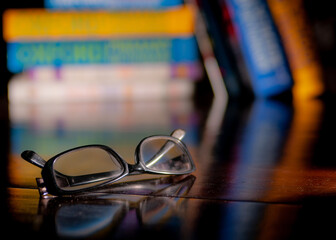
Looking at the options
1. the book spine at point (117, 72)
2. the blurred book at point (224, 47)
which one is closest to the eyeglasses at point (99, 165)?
the blurred book at point (224, 47)

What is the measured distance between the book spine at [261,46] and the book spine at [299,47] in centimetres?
7

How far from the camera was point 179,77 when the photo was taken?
512 centimetres

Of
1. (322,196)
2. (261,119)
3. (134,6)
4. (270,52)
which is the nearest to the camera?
(322,196)

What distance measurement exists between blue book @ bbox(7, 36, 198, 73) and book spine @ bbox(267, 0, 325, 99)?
103cm

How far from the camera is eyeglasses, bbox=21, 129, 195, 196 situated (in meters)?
0.87

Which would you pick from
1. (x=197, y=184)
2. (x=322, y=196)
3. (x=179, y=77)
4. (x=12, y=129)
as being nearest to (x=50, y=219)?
(x=197, y=184)

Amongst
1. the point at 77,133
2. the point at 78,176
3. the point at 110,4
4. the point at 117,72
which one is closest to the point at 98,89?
the point at 117,72

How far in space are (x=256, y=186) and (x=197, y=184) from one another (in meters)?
0.11

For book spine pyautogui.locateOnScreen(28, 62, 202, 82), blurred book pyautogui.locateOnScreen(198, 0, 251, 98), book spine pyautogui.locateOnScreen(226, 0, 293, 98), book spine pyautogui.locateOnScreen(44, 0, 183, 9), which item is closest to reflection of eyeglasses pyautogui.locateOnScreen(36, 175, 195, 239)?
book spine pyautogui.locateOnScreen(226, 0, 293, 98)

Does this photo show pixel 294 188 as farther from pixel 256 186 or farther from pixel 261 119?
pixel 261 119

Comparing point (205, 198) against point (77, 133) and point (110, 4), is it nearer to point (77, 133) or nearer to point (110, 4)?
point (77, 133)

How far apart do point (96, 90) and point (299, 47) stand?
186 centimetres

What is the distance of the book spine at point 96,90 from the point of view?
186 inches

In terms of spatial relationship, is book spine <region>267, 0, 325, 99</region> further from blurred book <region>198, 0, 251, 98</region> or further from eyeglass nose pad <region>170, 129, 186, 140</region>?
eyeglass nose pad <region>170, 129, 186, 140</region>
